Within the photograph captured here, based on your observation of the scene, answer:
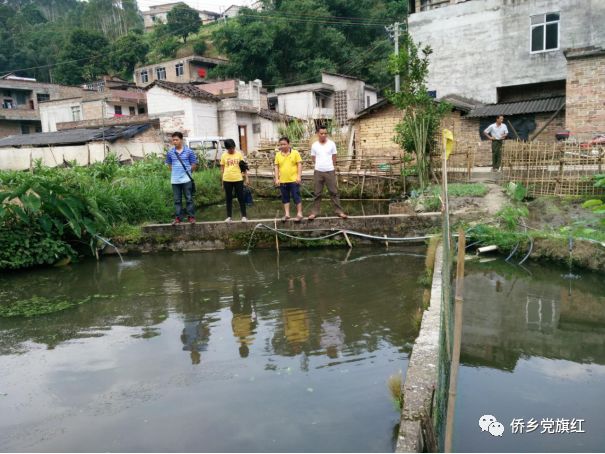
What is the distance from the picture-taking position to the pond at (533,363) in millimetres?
3715

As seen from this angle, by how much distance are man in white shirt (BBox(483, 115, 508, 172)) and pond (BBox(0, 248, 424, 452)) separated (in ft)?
23.8

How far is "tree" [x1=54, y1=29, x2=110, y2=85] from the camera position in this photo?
47562 millimetres

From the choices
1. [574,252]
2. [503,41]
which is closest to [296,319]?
[574,252]

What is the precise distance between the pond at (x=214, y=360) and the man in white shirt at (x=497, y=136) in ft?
23.8

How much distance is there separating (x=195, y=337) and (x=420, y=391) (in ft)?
8.99

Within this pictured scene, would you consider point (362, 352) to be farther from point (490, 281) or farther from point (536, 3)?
point (536, 3)

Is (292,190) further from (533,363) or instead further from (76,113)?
(76,113)

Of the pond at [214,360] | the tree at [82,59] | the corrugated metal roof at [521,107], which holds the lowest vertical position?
the pond at [214,360]

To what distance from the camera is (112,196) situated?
10383 millimetres

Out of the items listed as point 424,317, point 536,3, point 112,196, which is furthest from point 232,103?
point 424,317

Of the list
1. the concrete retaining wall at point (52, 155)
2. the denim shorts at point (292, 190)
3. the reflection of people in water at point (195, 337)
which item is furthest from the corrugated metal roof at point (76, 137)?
the reflection of people in water at point (195, 337)

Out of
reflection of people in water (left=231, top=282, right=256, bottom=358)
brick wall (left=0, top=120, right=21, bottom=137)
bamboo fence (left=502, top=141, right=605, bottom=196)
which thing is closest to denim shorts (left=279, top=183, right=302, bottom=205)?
reflection of people in water (left=231, top=282, right=256, bottom=358)

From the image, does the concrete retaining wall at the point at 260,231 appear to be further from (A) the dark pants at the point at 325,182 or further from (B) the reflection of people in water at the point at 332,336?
(B) the reflection of people in water at the point at 332,336

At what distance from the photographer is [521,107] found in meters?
19.6
